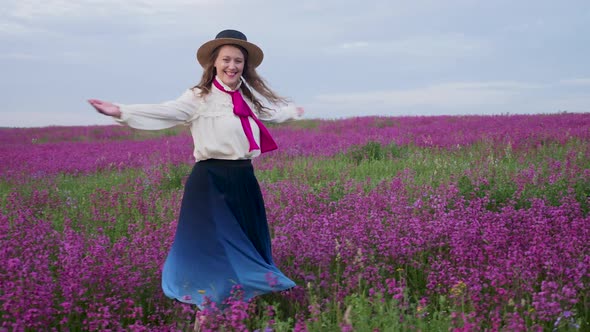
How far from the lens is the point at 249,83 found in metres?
4.22

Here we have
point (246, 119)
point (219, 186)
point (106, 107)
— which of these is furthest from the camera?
point (246, 119)

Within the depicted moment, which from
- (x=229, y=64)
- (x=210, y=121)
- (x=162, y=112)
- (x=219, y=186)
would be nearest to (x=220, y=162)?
(x=219, y=186)

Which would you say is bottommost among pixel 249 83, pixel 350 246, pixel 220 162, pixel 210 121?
pixel 350 246

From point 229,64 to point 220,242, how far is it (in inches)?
48.4

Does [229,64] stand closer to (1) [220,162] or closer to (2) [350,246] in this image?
(1) [220,162]

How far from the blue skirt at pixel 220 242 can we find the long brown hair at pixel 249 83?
0.56 metres

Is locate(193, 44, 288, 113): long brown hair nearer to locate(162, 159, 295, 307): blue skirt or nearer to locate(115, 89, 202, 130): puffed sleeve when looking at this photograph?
locate(115, 89, 202, 130): puffed sleeve

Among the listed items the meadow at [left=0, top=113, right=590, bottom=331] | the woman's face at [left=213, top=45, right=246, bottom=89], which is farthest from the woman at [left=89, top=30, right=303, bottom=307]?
the meadow at [left=0, top=113, right=590, bottom=331]

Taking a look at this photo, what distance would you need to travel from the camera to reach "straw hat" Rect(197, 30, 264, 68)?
153 inches

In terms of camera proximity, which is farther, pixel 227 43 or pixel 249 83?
pixel 249 83

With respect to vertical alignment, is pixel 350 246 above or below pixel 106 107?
below

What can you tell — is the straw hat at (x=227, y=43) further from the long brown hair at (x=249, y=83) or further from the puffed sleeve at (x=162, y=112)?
the puffed sleeve at (x=162, y=112)

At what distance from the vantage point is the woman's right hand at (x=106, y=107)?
3335mm

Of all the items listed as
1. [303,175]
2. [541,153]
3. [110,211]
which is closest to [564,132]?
[541,153]
